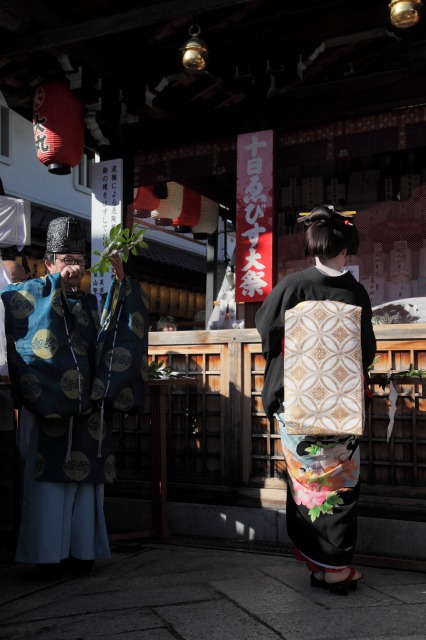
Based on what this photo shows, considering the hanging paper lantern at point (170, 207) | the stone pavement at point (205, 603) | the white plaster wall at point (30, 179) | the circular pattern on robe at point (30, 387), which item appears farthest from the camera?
the white plaster wall at point (30, 179)

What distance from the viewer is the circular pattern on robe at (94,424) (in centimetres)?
420

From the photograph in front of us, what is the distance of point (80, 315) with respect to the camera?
167 inches

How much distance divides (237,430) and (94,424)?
5.24ft

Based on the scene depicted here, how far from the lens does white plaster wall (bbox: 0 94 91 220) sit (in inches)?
633

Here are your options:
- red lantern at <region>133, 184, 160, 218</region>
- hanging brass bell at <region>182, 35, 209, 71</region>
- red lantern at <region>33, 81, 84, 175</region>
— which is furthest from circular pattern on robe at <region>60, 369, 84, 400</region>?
red lantern at <region>133, 184, 160, 218</region>

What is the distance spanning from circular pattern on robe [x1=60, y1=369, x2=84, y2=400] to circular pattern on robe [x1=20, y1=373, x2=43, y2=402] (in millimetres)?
135

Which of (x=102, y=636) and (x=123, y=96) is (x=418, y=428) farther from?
(x=123, y=96)

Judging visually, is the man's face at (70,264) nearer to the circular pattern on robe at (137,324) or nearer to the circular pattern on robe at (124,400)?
the circular pattern on robe at (137,324)

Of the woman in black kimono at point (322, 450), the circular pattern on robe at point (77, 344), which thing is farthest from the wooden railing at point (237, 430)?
the circular pattern on robe at point (77, 344)

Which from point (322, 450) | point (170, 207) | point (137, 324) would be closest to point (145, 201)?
point (170, 207)

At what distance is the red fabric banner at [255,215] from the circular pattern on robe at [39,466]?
12.6 ft

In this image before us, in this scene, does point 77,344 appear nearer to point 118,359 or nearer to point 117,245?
point 118,359

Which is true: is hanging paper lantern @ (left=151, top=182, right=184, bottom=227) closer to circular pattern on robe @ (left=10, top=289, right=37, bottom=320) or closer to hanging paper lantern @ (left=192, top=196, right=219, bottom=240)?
hanging paper lantern @ (left=192, top=196, right=219, bottom=240)

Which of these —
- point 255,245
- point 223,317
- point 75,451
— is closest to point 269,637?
point 75,451
